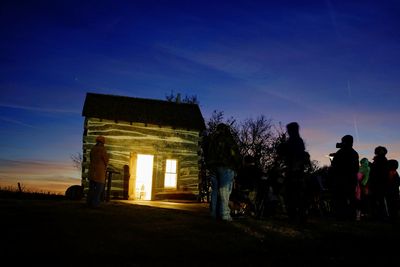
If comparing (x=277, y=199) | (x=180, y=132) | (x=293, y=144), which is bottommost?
(x=277, y=199)

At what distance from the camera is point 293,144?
8.52m

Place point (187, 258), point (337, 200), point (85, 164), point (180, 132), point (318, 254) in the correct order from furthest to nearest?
point (180, 132) < point (85, 164) < point (337, 200) < point (318, 254) < point (187, 258)

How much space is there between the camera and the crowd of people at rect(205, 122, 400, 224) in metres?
8.45

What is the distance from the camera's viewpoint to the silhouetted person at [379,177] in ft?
36.1

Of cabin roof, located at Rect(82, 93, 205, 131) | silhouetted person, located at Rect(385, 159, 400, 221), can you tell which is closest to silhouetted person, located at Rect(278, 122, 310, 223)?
silhouetted person, located at Rect(385, 159, 400, 221)

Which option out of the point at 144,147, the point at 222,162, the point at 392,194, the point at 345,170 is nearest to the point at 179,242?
the point at 222,162

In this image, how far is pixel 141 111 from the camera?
2028cm

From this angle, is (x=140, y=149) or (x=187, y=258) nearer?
(x=187, y=258)

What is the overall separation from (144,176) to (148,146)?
145cm

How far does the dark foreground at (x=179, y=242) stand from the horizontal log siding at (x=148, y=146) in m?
10.7

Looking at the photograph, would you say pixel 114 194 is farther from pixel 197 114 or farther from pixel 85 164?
pixel 197 114

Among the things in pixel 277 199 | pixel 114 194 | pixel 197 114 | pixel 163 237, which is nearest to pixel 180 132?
pixel 197 114

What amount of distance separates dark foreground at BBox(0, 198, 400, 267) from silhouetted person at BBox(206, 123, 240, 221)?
21.8 inches

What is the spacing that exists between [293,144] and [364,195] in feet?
15.1
